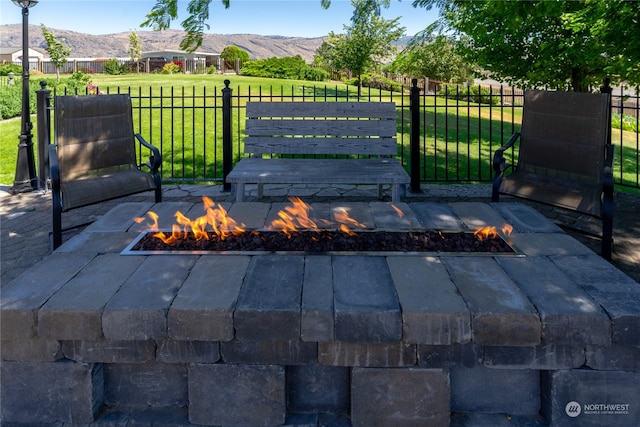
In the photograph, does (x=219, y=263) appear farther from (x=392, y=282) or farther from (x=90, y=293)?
(x=392, y=282)

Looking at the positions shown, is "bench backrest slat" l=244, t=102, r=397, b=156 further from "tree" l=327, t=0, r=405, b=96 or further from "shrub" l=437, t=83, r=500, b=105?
"tree" l=327, t=0, r=405, b=96

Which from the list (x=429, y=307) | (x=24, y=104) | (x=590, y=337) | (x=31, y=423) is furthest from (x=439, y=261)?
(x=24, y=104)

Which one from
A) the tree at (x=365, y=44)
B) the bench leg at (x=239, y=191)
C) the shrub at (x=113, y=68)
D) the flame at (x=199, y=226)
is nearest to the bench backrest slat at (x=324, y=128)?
the bench leg at (x=239, y=191)

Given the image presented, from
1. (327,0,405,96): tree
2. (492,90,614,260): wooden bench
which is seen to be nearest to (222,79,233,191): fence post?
(492,90,614,260): wooden bench

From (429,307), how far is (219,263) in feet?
4.00

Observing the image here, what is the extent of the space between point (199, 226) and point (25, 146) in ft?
16.2

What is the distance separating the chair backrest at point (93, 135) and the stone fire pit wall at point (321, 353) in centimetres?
234

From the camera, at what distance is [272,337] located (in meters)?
2.18

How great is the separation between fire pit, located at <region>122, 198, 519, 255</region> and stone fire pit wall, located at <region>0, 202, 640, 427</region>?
0.60 meters

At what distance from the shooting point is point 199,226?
3.44 metres

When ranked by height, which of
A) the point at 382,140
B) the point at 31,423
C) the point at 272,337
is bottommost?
the point at 31,423

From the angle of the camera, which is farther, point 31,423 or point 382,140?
point 382,140

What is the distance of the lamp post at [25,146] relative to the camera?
22.5ft

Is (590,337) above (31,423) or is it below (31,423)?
above
